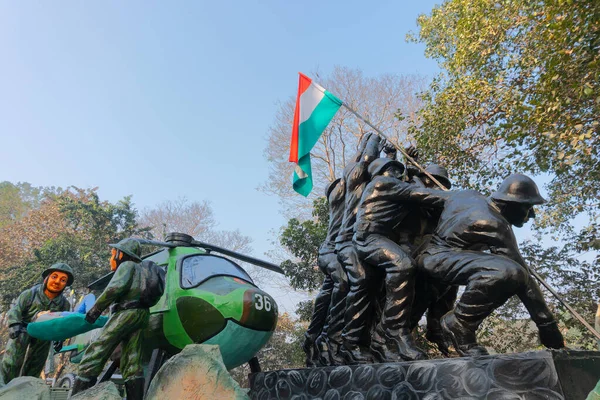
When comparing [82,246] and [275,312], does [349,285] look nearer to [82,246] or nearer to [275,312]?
[275,312]

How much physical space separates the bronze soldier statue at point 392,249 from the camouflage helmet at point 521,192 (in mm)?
504

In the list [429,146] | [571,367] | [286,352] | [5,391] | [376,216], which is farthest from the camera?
[286,352]

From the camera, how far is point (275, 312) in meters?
6.37

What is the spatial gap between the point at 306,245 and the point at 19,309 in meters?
8.29

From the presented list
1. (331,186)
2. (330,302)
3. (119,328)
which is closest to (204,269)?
(119,328)

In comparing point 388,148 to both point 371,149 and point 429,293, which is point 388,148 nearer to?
point 371,149

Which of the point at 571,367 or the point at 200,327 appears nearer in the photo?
the point at 571,367

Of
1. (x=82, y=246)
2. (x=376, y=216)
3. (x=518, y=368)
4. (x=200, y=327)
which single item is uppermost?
(x=82, y=246)

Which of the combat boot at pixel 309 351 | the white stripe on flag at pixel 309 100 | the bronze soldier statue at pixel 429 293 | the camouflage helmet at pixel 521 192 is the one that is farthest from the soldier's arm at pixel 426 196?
the white stripe on flag at pixel 309 100

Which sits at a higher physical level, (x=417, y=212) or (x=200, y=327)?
(x=417, y=212)

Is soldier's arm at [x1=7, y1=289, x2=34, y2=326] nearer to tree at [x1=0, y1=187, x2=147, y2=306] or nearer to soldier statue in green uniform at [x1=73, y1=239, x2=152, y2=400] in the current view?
soldier statue in green uniform at [x1=73, y1=239, x2=152, y2=400]

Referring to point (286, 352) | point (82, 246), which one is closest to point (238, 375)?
point (286, 352)

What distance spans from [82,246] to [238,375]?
845 cm

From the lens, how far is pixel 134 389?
4.76 m
